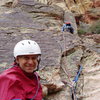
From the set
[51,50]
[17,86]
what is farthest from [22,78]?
[51,50]

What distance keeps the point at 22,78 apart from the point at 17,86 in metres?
0.20

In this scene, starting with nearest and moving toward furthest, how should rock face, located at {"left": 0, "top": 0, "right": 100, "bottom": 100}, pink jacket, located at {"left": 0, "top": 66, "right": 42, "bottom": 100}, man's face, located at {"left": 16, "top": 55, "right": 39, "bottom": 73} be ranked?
1. pink jacket, located at {"left": 0, "top": 66, "right": 42, "bottom": 100}
2. man's face, located at {"left": 16, "top": 55, "right": 39, "bottom": 73}
3. rock face, located at {"left": 0, "top": 0, "right": 100, "bottom": 100}

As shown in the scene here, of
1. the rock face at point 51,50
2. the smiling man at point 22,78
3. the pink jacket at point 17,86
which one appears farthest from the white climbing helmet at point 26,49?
the rock face at point 51,50

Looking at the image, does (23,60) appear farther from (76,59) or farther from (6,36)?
(6,36)

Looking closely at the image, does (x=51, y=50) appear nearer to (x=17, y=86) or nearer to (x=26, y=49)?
(x=26, y=49)

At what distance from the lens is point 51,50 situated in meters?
5.20

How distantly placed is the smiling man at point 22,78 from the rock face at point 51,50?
1129 millimetres

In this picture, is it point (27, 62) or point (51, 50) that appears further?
point (51, 50)

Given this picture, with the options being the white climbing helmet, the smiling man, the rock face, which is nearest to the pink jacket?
the smiling man

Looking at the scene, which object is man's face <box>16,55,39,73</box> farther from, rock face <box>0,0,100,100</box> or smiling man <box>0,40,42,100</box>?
rock face <box>0,0,100,100</box>

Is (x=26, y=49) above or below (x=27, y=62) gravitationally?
above

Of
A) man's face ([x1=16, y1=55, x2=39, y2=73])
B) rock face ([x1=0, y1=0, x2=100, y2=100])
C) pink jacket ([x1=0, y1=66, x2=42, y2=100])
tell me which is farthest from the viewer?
rock face ([x1=0, y1=0, x2=100, y2=100])

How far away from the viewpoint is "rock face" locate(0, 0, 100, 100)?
413cm

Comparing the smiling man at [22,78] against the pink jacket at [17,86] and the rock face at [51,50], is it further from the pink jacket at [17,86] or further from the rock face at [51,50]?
the rock face at [51,50]
